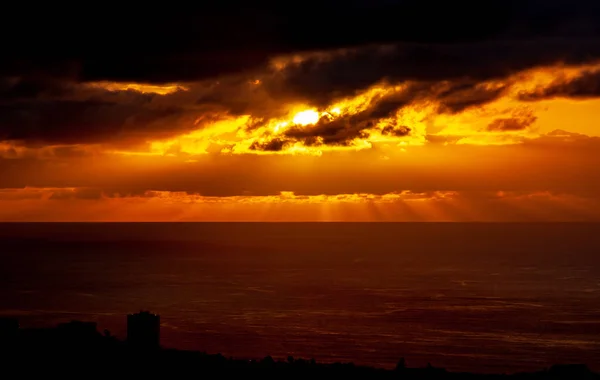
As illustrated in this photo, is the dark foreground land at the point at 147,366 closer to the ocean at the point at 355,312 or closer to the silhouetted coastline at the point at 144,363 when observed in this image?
the silhouetted coastline at the point at 144,363

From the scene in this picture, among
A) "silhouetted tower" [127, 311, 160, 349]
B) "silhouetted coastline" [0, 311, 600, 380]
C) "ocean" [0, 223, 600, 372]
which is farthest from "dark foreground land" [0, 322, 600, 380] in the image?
"ocean" [0, 223, 600, 372]

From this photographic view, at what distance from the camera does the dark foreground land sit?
166 ft

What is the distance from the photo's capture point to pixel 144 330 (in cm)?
6025

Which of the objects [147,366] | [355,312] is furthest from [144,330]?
[355,312]

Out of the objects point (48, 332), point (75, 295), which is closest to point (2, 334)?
point (48, 332)

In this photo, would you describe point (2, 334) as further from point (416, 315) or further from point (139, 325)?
point (416, 315)

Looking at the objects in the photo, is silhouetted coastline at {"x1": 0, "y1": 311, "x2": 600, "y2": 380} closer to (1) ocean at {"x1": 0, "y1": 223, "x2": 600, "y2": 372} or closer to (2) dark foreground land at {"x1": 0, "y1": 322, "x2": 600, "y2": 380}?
(2) dark foreground land at {"x1": 0, "y1": 322, "x2": 600, "y2": 380}

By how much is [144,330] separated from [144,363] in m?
7.22

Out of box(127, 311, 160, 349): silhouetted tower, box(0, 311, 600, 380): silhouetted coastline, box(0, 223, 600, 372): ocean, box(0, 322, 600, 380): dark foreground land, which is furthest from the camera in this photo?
box(0, 223, 600, 372): ocean

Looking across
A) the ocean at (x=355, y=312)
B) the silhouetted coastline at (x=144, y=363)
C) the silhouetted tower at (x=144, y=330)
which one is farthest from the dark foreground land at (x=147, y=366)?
the ocean at (x=355, y=312)

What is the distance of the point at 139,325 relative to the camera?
60125 millimetres

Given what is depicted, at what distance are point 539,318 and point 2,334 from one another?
278 feet

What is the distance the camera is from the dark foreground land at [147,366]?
50.5 meters

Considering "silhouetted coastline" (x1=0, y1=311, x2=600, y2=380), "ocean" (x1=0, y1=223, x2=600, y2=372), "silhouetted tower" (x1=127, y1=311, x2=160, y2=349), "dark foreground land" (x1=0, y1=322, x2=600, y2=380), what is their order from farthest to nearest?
"ocean" (x1=0, y1=223, x2=600, y2=372), "silhouetted tower" (x1=127, y1=311, x2=160, y2=349), "silhouetted coastline" (x1=0, y1=311, x2=600, y2=380), "dark foreground land" (x1=0, y1=322, x2=600, y2=380)
